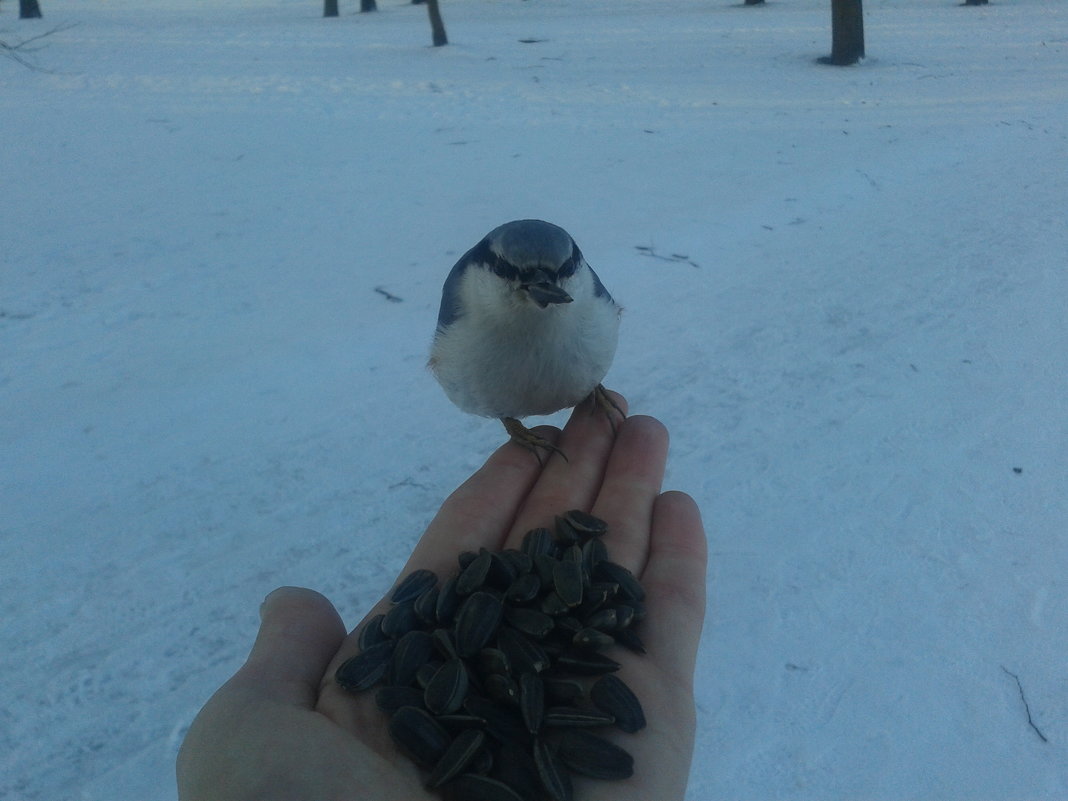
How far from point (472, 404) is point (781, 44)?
10509mm

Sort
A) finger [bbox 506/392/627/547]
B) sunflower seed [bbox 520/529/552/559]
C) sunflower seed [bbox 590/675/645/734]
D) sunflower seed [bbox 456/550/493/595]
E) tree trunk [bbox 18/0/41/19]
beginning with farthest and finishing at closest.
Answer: tree trunk [bbox 18/0/41/19] < finger [bbox 506/392/627/547] < sunflower seed [bbox 520/529/552/559] < sunflower seed [bbox 456/550/493/595] < sunflower seed [bbox 590/675/645/734]

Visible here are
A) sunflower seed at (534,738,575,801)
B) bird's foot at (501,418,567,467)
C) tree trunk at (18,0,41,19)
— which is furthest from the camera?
tree trunk at (18,0,41,19)

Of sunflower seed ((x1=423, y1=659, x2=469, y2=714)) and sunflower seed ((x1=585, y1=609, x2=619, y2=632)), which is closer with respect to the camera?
sunflower seed ((x1=423, y1=659, x2=469, y2=714))

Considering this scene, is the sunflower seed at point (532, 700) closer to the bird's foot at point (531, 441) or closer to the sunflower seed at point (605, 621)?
the sunflower seed at point (605, 621)

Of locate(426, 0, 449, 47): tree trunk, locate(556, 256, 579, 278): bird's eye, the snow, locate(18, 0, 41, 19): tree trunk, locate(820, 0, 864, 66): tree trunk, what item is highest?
locate(18, 0, 41, 19): tree trunk

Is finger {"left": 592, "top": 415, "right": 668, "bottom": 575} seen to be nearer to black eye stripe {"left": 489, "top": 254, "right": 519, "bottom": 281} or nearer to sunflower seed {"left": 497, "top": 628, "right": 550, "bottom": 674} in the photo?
sunflower seed {"left": 497, "top": 628, "right": 550, "bottom": 674}

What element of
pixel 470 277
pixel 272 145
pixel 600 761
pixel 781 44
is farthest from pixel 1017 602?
pixel 781 44

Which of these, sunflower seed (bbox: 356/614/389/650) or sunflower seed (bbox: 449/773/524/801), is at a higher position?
sunflower seed (bbox: 356/614/389/650)

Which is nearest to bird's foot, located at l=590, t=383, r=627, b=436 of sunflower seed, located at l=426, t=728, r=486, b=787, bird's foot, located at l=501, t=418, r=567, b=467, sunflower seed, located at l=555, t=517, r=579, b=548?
bird's foot, located at l=501, t=418, r=567, b=467

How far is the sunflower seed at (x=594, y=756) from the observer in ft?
4.98

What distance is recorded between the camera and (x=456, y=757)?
5.10 ft

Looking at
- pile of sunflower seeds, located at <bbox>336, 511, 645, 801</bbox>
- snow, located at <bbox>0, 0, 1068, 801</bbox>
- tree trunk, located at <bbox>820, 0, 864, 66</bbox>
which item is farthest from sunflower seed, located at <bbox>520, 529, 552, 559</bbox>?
tree trunk, located at <bbox>820, 0, 864, 66</bbox>

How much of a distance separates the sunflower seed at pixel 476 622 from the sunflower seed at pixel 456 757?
0.21 meters

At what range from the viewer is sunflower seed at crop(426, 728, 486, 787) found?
153 centimetres
